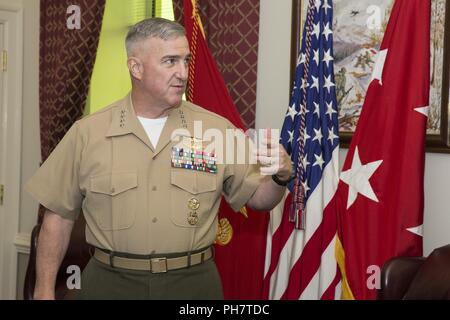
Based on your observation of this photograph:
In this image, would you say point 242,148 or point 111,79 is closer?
point 242,148

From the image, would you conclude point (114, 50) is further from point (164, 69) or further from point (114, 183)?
point (114, 183)

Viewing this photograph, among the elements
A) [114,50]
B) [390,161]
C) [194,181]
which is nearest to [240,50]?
[114,50]

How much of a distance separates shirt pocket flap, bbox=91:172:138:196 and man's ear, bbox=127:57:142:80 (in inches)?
15.3

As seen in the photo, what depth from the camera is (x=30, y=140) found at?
15.5 ft

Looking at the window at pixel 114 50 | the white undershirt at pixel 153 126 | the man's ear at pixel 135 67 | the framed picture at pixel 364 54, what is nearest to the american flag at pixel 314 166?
the framed picture at pixel 364 54

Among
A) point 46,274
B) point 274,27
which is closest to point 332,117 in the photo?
point 274,27

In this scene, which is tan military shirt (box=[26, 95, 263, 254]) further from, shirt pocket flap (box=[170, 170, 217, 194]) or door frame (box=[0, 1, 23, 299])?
door frame (box=[0, 1, 23, 299])

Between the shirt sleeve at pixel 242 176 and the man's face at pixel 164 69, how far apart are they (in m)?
0.32

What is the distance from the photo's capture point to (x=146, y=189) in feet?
7.47

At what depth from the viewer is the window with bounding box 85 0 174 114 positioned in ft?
12.5

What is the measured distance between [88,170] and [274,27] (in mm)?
1709

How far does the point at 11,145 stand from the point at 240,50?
2.12 meters
